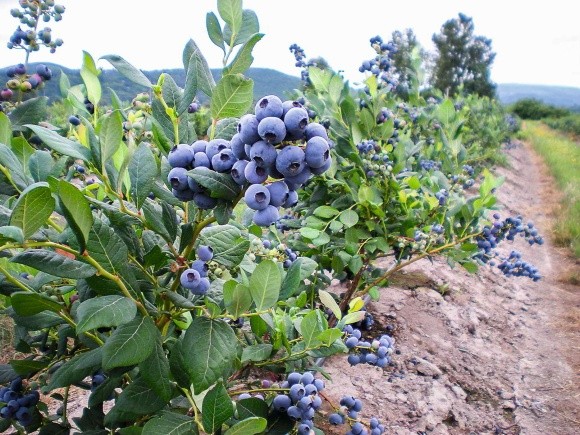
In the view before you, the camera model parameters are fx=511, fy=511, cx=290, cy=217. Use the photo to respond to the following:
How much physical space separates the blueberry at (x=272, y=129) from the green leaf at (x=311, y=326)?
46 cm

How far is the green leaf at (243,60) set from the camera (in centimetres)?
82

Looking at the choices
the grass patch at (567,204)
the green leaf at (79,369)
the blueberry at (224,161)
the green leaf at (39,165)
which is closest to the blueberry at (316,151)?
the blueberry at (224,161)

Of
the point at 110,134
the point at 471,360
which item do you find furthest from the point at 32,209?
the point at 471,360

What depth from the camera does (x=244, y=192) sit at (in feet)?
2.58

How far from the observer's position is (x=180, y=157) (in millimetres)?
782

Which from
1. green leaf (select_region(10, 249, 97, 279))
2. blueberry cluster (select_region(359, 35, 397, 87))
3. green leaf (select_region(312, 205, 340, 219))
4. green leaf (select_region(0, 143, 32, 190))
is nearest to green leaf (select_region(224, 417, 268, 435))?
green leaf (select_region(10, 249, 97, 279))

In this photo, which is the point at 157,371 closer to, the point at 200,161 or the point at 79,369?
the point at 79,369

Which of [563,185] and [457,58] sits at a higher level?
[457,58]

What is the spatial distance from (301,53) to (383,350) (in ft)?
5.91

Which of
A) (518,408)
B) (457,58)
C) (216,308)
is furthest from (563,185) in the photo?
(457,58)

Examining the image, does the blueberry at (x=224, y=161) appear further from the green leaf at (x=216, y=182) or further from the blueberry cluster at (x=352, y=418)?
the blueberry cluster at (x=352, y=418)

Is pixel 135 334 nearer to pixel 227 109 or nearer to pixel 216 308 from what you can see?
pixel 216 308

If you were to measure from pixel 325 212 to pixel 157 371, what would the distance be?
1184 millimetres

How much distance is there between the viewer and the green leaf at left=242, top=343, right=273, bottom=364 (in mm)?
1118
